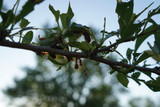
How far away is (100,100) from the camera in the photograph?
43.7ft

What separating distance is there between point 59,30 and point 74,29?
49 mm

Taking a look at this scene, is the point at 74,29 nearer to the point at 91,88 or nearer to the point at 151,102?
the point at 91,88

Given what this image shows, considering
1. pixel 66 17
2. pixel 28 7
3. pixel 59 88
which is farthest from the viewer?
pixel 59 88

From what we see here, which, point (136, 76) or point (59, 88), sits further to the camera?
point (59, 88)

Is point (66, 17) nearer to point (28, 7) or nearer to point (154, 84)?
point (28, 7)

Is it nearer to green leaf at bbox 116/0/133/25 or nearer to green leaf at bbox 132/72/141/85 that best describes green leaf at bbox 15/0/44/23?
green leaf at bbox 116/0/133/25

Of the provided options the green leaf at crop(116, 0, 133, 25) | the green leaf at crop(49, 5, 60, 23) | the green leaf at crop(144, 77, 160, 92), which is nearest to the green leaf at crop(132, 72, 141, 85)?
the green leaf at crop(144, 77, 160, 92)

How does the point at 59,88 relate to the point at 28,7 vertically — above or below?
below

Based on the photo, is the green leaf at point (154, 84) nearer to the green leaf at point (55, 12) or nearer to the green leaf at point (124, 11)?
the green leaf at point (124, 11)

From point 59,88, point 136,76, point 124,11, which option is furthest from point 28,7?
point 59,88

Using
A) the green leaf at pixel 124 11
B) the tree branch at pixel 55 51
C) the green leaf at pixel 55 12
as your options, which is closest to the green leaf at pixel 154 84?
the tree branch at pixel 55 51

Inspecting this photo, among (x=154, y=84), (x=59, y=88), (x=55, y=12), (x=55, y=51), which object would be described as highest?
(x=55, y=12)

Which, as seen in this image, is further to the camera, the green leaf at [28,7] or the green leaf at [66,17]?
the green leaf at [66,17]

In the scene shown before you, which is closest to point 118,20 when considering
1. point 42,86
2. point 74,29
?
point 74,29
